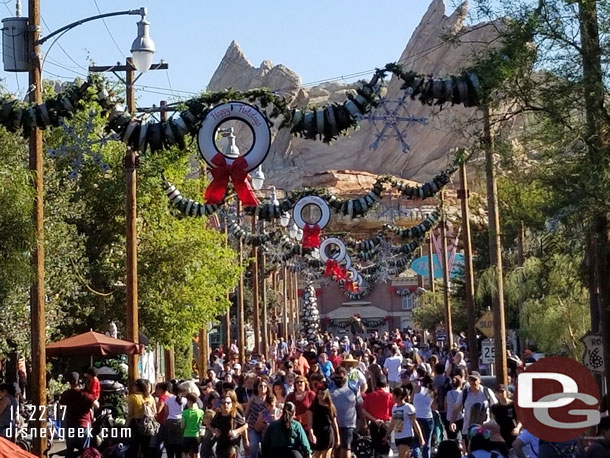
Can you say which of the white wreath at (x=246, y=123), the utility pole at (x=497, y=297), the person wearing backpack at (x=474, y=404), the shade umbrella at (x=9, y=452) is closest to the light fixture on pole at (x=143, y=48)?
the white wreath at (x=246, y=123)

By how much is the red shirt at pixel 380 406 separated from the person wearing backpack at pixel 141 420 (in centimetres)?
328

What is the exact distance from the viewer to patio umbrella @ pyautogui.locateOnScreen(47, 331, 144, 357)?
887 inches

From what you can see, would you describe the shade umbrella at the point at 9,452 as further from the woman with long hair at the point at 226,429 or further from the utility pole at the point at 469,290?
the utility pole at the point at 469,290

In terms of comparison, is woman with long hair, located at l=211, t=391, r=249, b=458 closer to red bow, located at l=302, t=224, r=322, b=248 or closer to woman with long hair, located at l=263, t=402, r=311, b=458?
woman with long hair, located at l=263, t=402, r=311, b=458

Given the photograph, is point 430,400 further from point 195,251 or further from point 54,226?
point 195,251

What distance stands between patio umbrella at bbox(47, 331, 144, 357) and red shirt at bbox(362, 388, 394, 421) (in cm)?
505

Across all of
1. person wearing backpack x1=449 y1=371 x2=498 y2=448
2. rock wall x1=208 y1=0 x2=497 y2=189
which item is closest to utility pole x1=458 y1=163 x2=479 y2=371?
person wearing backpack x1=449 y1=371 x2=498 y2=448

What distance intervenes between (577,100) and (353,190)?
104 metres

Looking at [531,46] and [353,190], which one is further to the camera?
[353,190]

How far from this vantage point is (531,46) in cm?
1473

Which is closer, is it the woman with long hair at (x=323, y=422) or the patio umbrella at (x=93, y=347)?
the woman with long hair at (x=323, y=422)

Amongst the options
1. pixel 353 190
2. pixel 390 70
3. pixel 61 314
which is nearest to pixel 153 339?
Answer: pixel 61 314

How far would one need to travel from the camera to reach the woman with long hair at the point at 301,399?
18547 millimetres

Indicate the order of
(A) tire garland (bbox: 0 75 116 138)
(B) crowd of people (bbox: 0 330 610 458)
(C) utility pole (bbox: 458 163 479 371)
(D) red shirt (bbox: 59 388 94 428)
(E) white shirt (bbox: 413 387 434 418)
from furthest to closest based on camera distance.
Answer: (C) utility pole (bbox: 458 163 479 371) → (E) white shirt (bbox: 413 387 434 418) → (D) red shirt (bbox: 59 388 94 428) → (B) crowd of people (bbox: 0 330 610 458) → (A) tire garland (bbox: 0 75 116 138)
